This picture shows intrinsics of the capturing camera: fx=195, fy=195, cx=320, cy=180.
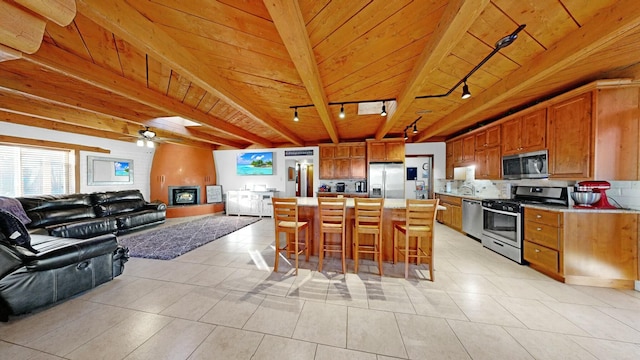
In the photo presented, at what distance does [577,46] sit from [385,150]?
400cm

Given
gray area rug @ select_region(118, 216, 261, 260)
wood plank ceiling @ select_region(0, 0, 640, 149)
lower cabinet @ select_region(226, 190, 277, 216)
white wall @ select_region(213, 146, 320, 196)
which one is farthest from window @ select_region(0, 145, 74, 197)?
lower cabinet @ select_region(226, 190, 277, 216)

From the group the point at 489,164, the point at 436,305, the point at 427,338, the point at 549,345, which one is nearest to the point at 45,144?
the point at 427,338

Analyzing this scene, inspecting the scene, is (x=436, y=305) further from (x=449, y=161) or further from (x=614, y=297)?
(x=449, y=161)

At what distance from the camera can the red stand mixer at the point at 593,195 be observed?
7.91 feet

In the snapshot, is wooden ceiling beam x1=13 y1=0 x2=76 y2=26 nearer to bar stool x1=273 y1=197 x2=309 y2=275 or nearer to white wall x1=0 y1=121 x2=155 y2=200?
bar stool x1=273 y1=197 x2=309 y2=275

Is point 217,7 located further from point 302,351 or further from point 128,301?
point 128,301

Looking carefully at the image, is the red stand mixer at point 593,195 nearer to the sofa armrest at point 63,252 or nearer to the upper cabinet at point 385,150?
the upper cabinet at point 385,150

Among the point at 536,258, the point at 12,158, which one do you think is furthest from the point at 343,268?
the point at 12,158

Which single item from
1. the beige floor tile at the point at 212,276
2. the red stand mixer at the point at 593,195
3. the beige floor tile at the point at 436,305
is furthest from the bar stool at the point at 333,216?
the red stand mixer at the point at 593,195

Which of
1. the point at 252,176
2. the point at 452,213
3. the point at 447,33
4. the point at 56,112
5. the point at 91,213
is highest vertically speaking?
the point at 56,112

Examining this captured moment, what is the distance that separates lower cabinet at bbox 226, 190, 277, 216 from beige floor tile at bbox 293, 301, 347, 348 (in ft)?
15.2

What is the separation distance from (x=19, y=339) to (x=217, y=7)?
3.09m

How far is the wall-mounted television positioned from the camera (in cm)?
690

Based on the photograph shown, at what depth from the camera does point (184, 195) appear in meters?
6.60
